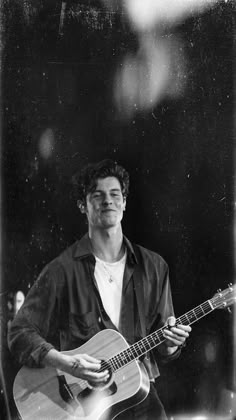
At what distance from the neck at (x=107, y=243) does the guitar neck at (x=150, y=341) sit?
0.36 meters

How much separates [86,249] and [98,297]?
0.69 ft

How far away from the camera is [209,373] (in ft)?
8.54

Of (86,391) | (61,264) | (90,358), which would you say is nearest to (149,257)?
(61,264)

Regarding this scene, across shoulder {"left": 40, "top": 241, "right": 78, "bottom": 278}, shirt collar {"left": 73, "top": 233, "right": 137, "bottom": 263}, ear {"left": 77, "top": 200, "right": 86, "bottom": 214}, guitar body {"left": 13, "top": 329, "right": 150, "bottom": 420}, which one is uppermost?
ear {"left": 77, "top": 200, "right": 86, "bottom": 214}

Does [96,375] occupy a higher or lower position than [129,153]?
lower

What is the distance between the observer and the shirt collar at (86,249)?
2.59m

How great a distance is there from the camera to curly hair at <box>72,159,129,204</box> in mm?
2596

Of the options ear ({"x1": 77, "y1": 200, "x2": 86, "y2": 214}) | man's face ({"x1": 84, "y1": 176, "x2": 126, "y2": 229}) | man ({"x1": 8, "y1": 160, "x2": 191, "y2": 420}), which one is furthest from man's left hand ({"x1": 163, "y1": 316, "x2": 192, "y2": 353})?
ear ({"x1": 77, "y1": 200, "x2": 86, "y2": 214})

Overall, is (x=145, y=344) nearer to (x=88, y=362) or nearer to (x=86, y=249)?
(x=88, y=362)

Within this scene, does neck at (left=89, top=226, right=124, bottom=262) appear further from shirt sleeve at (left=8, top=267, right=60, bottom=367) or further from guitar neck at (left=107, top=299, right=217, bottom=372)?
guitar neck at (left=107, top=299, right=217, bottom=372)

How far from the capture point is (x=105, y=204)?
8.48 feet

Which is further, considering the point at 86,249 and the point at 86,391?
the point at 86,249

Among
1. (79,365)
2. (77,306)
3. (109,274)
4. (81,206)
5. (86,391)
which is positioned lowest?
(86,391)

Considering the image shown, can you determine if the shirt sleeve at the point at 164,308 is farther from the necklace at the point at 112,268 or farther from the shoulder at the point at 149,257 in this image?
the necklace at the point at 112,268
